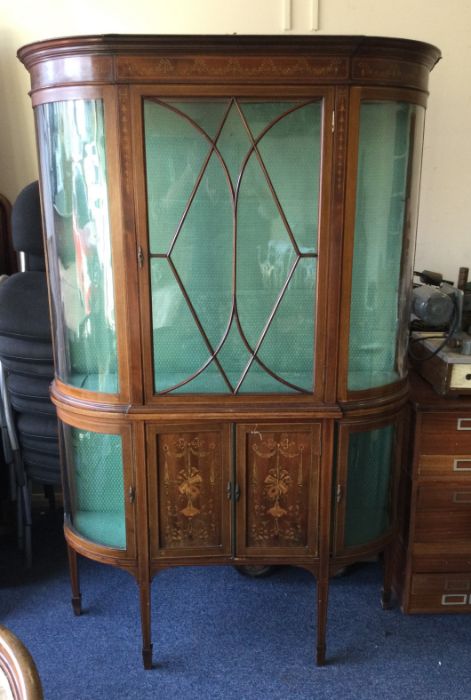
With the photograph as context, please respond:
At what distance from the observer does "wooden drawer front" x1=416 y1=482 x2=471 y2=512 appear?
174cm

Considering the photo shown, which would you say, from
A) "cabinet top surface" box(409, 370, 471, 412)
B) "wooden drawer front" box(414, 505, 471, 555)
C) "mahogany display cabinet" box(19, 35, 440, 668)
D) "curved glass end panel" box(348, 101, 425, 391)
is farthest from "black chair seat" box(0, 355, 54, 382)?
"wooden drawer front" box(414, 505, 471, 555)

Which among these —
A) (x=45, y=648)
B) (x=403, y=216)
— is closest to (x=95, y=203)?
(x=403, y=216)

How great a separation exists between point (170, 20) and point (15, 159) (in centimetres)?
69

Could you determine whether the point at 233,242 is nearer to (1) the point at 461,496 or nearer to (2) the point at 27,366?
(2) the point at 27,366

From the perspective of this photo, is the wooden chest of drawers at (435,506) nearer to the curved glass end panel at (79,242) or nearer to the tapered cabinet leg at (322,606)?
the tapered cabinet leg at (322,606)

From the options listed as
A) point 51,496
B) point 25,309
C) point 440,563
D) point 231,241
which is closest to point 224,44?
point 231,241

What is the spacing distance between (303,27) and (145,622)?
1.82 metres

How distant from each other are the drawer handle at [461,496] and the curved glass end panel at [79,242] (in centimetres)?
103

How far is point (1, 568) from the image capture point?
2.06 meters

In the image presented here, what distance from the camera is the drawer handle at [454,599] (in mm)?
1824

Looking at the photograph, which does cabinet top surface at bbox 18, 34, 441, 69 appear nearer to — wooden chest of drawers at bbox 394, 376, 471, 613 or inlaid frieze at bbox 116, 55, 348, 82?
inlaid frieze at bbox 116, 55, 348, 82

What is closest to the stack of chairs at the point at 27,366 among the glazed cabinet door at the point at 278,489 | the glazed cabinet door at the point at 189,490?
the glazed cabinet door at the point at 189,490

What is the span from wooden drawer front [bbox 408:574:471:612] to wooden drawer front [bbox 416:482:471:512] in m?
0.22

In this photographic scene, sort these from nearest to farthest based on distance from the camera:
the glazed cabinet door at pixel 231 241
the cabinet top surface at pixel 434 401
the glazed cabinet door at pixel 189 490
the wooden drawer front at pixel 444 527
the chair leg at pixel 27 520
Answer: the glazed cabinet door at pixel 231 241, the glazed cabinet door at pixel 189 490, the cabinet top surface at pixel 434 401, the wooden drawer front at pixel 444 527, the chair leg at pixel 27 520
